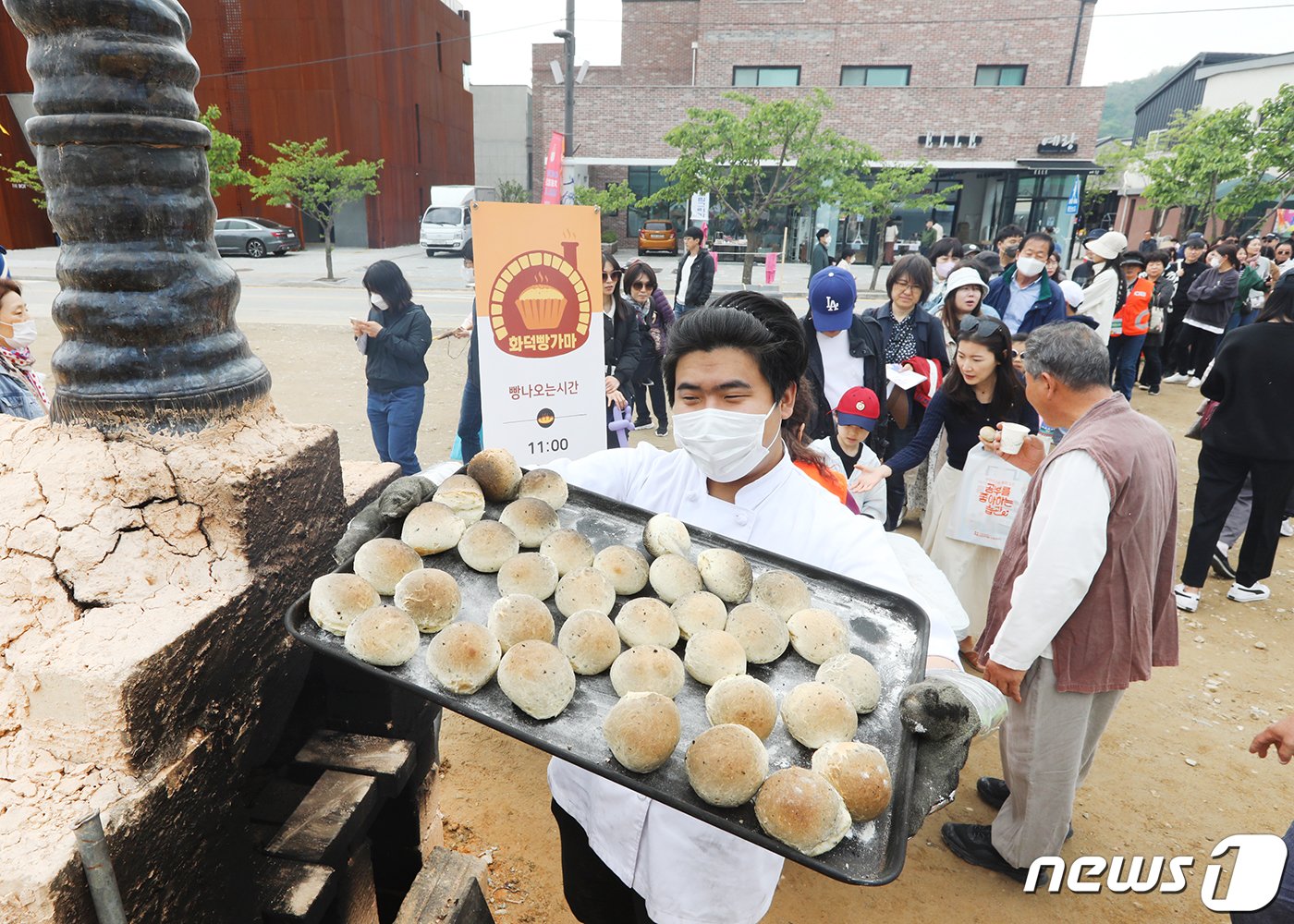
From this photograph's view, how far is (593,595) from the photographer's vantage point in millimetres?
1616

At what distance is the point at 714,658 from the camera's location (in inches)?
58.7

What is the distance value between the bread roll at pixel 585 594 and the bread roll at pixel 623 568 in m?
0.04

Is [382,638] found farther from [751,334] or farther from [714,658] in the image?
[751,334]

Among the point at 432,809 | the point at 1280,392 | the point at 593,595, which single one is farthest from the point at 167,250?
the point at 1280,392

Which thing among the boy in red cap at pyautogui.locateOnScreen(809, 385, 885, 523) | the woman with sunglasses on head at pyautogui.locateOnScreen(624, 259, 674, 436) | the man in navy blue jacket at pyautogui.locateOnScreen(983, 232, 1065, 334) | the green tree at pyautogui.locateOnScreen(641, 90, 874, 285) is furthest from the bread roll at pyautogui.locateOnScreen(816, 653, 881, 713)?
the green tree at pyautogui.locateOnScreen(641, 90, 874, 285)

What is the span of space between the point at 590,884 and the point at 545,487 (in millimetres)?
1228

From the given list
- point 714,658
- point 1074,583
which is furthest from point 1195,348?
point 714,658

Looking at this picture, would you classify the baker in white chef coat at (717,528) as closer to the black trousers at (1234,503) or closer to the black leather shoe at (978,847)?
the black leather shoe at (978,847)

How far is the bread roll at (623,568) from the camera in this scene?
1684 mm

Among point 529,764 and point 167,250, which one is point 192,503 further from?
point 529,764

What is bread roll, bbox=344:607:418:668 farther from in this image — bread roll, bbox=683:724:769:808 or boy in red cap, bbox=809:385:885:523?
boy in red cap, bbox=809:385:885:523

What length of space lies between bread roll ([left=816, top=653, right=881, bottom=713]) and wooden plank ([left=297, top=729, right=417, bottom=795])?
1.00m

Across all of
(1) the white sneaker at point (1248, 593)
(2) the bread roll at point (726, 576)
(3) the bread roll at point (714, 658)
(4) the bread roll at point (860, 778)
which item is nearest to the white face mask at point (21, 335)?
(2) the bread roll at point (726, 576)

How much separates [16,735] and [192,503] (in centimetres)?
44
